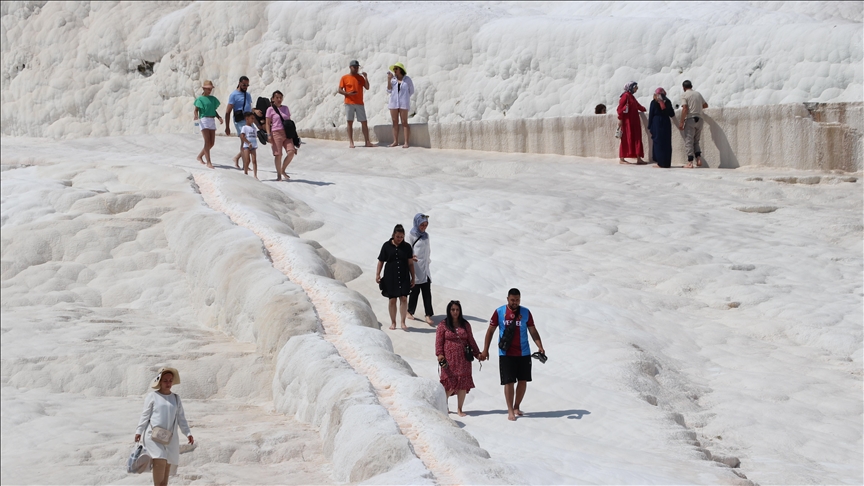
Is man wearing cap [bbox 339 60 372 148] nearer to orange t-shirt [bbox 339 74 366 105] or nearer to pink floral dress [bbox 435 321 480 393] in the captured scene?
orange t-shirt [bbox 339 74 366 105]

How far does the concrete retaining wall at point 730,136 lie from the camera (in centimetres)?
1534

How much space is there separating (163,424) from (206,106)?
8.87 meters

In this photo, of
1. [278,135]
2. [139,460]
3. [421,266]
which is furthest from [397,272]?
[278,135]

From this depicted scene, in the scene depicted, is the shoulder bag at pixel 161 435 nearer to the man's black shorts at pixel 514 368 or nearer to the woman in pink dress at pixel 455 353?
the woman in pink dress at pixel 455 353

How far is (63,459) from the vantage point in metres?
6.00

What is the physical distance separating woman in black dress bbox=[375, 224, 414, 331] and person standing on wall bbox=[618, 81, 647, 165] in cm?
788

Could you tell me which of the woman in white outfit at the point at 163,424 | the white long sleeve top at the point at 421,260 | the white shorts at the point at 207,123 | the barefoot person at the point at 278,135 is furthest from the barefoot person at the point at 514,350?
the white shorts at the point at 207,123

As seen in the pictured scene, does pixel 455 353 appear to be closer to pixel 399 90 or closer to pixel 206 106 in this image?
pixel 206 106

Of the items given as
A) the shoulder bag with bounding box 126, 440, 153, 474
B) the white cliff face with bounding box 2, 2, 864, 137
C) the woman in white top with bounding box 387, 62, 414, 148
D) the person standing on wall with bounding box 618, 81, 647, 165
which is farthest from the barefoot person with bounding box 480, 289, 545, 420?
the white cliff face with bounding box 2, 2, 864, 137

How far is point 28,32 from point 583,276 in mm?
19095

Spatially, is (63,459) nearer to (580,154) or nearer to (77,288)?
(77,288)

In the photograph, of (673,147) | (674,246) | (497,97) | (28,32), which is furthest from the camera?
(28,32)

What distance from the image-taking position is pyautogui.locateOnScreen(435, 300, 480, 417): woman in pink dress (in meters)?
7.89

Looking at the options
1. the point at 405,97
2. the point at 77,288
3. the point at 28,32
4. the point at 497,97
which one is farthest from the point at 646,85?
the point at 28,32
